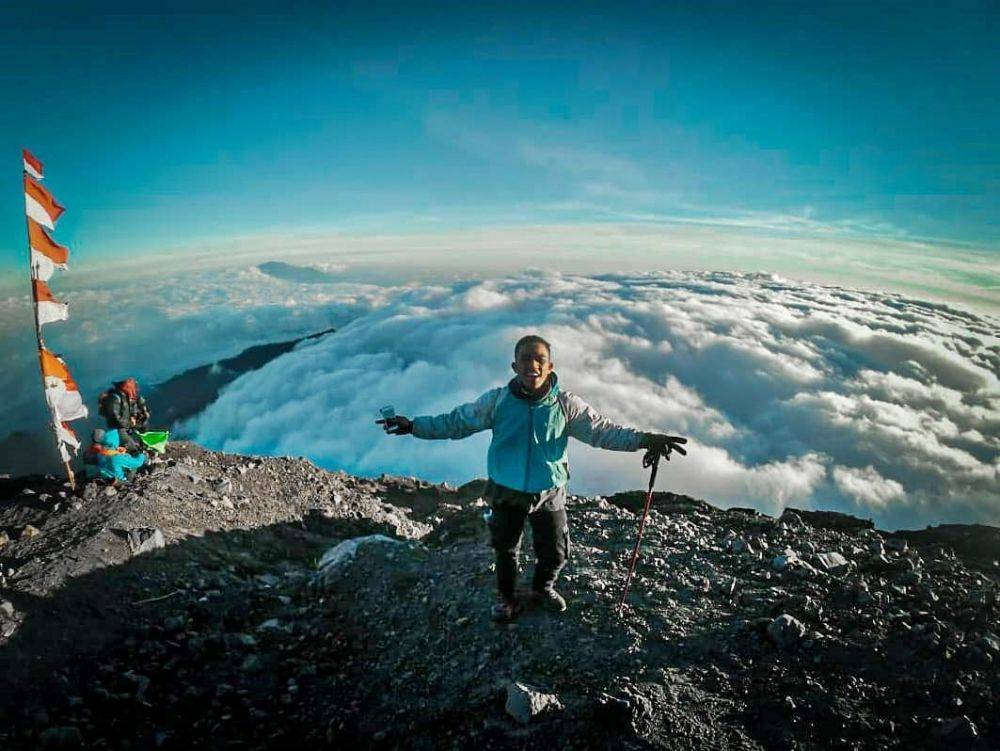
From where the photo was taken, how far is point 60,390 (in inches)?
307

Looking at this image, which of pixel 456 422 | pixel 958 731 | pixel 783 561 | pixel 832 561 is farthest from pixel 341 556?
pixel 958 731

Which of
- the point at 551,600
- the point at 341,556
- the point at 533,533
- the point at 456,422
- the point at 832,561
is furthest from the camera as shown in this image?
the point at 341,556

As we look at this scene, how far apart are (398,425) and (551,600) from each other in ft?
7.04

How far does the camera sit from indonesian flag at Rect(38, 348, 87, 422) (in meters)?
7.58

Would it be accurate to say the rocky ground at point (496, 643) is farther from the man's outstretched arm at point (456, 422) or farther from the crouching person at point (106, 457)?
the man's outstretched arm at point (456, 422)

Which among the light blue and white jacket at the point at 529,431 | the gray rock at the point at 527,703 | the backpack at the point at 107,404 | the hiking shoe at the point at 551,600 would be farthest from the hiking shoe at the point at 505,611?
the backpack at the point at 107,404

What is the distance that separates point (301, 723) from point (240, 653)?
127 centimetres

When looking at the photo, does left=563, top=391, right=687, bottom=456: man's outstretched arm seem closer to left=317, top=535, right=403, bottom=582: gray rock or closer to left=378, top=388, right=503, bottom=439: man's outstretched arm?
left=378, top=388, right=503, bottom=439: man's outstretched arm

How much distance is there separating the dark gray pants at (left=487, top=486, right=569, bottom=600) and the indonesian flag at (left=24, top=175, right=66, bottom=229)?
828cm

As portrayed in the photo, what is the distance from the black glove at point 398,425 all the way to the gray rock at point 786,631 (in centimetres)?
342

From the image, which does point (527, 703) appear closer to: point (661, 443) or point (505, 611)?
point (505, 611)

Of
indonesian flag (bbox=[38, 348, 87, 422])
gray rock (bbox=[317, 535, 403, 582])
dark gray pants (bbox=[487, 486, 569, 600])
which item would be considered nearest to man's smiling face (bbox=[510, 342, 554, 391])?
dark gray pants (bbox=[487, 486, 569, 600])

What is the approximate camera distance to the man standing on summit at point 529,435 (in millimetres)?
4012

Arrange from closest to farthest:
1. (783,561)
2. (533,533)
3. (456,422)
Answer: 1. (456,422)
2. (533,533)
3. (783,561)
